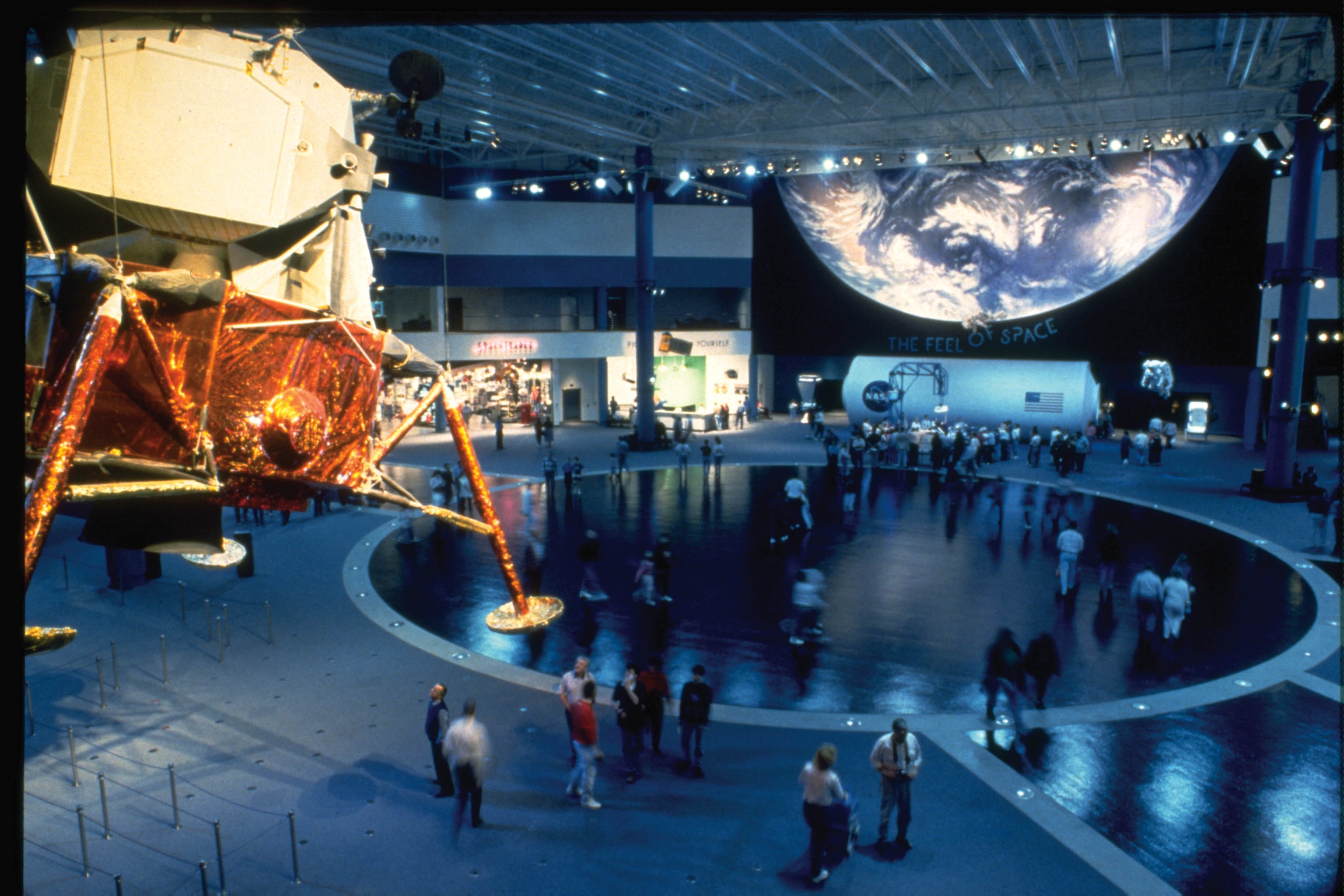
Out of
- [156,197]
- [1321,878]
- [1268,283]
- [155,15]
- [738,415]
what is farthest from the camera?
[738,415]

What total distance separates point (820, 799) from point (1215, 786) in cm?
435

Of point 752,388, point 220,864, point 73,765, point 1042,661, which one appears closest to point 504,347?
point 752,388

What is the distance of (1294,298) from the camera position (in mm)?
21172

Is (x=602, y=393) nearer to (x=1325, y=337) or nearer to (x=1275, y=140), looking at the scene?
(x=1275, y=140)

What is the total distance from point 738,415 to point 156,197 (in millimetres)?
32223

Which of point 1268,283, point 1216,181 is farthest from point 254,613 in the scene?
point 1216,181

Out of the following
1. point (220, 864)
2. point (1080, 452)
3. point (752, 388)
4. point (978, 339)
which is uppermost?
point (978, 339)

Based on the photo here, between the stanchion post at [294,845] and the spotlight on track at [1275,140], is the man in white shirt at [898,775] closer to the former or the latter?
the stanchion post at [294,845]

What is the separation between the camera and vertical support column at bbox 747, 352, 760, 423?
40.0 meters

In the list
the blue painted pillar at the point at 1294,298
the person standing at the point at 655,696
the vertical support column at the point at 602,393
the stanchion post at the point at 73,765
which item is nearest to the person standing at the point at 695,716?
the person standing at the point at 655,696

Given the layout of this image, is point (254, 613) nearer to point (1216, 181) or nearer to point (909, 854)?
point (909, 854)

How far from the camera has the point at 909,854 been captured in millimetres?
6914

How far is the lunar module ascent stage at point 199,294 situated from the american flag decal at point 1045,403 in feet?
89.1

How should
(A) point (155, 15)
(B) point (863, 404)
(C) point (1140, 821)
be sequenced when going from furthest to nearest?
(B) point (863, 404) < (C) point (1140, 821) < (A) point (155, 15)
